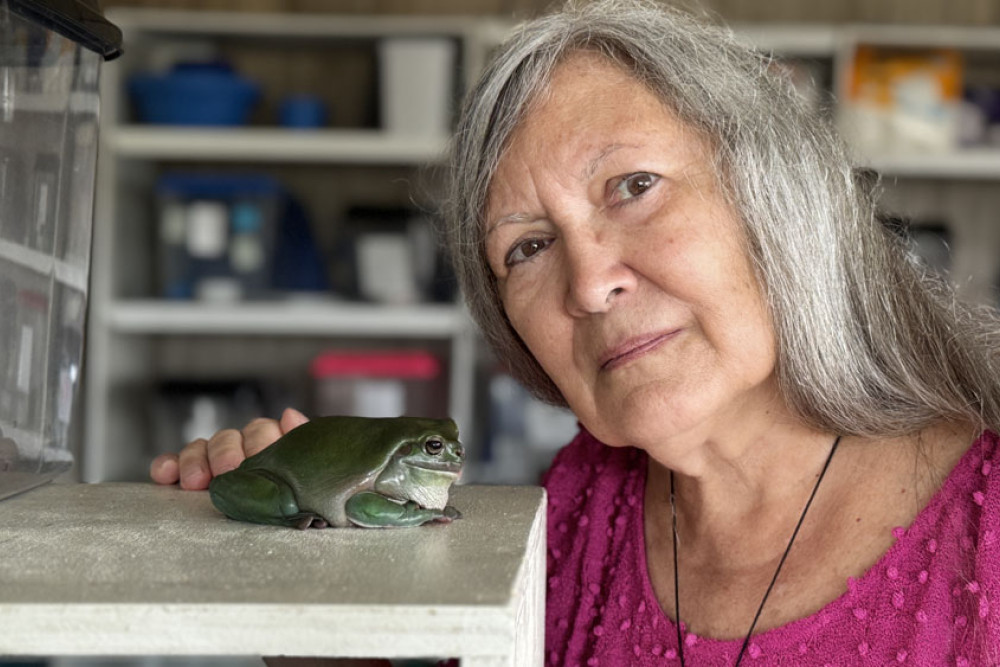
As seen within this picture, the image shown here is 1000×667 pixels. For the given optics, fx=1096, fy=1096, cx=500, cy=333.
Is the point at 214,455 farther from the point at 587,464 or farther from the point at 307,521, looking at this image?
the point at 587,464

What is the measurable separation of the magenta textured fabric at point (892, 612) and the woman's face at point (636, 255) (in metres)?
0.19

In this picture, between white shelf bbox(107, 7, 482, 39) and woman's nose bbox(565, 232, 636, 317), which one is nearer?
woman's nose bbox(565, 232, 636, 317)

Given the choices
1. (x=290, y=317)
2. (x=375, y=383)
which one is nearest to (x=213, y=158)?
(x=290, y=317)

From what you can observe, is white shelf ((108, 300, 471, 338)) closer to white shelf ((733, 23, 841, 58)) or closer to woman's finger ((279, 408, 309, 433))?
white shelf ((733, 23, 841, 58))

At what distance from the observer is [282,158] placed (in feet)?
9.52

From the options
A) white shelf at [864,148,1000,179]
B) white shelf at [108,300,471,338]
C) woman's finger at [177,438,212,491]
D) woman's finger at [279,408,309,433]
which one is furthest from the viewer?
white shelf at [108,300,471,338]

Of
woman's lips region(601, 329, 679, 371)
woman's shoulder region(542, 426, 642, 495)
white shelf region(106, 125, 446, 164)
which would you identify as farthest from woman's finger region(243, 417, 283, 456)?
white shelf region(106, 125, 446, 164)

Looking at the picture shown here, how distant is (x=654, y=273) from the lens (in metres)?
0.91

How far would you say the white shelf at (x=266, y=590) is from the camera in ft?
1.50

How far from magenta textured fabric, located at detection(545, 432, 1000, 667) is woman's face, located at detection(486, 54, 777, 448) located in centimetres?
19

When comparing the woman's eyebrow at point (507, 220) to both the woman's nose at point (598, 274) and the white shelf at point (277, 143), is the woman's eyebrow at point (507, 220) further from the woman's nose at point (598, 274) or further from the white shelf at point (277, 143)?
the white shelf at point (277, 143)

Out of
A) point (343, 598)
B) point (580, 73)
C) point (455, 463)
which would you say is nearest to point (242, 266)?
point (580, 73)

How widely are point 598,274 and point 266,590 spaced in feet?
1.64

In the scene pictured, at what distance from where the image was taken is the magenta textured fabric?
91 cm
